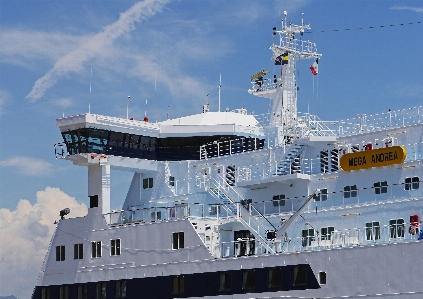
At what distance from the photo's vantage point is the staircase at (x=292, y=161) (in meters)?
47.5

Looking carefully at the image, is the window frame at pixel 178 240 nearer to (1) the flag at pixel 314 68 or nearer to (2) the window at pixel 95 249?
(2) the window at pixel 95 249

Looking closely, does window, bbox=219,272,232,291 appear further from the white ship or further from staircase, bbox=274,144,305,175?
staircase, bbox=274,144,305,175

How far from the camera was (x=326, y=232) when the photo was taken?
1737 inches

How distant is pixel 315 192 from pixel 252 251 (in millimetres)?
4271

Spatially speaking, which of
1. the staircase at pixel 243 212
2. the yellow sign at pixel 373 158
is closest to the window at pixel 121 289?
the staircase at pixel 243 212

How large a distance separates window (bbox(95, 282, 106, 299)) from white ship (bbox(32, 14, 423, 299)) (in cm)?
6

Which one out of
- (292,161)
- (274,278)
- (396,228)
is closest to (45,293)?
(274,278)

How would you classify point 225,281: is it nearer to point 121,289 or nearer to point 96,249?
point 121,289

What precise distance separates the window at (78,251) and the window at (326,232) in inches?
539

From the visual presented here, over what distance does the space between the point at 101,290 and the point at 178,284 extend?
16.6ft

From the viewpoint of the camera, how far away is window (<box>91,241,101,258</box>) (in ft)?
162

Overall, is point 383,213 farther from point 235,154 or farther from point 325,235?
point 235,154

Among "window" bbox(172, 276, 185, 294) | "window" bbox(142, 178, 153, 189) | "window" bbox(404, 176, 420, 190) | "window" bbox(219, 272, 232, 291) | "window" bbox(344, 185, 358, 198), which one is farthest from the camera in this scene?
"window" bbox(142, 178, 153, 189)

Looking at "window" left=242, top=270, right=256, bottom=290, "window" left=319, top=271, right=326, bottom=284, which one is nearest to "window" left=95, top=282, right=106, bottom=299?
"window" left=242, top=270, right=256, bottom=290
